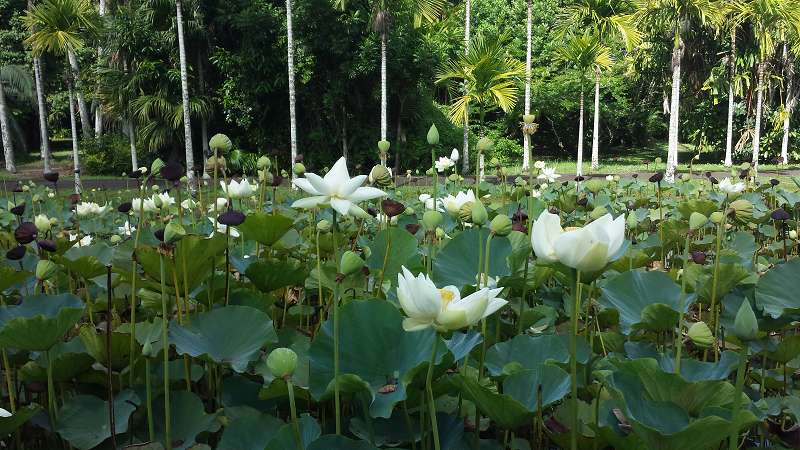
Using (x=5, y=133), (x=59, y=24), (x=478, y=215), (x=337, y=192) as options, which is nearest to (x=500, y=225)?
(x=478, y=215)

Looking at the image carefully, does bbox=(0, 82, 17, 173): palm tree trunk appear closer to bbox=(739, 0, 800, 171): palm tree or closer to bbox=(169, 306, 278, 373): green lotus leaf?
bbox=(169, 306, 278, 373): green lotus leaf

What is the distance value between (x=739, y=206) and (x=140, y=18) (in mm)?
13049

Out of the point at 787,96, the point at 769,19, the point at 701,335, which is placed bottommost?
the point at 701,335

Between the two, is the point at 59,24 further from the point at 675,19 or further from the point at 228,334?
the point at 228,334

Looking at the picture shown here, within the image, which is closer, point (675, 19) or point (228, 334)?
point (228, 334)

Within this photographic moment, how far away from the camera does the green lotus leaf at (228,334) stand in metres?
0.80

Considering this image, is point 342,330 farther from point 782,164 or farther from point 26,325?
point 782,164

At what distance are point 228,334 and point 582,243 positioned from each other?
0.47 meters

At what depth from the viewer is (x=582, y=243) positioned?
58 centimetres

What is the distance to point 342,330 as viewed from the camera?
2.38 ft

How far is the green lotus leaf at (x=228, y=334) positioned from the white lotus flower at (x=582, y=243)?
0.37m

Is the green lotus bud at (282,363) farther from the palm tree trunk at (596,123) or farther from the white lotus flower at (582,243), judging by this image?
the palm tree trunk at (596,123)

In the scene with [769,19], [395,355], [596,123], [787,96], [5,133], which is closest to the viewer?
[395,355]

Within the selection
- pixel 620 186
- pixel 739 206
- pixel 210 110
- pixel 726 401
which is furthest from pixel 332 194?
pixel 210 110
